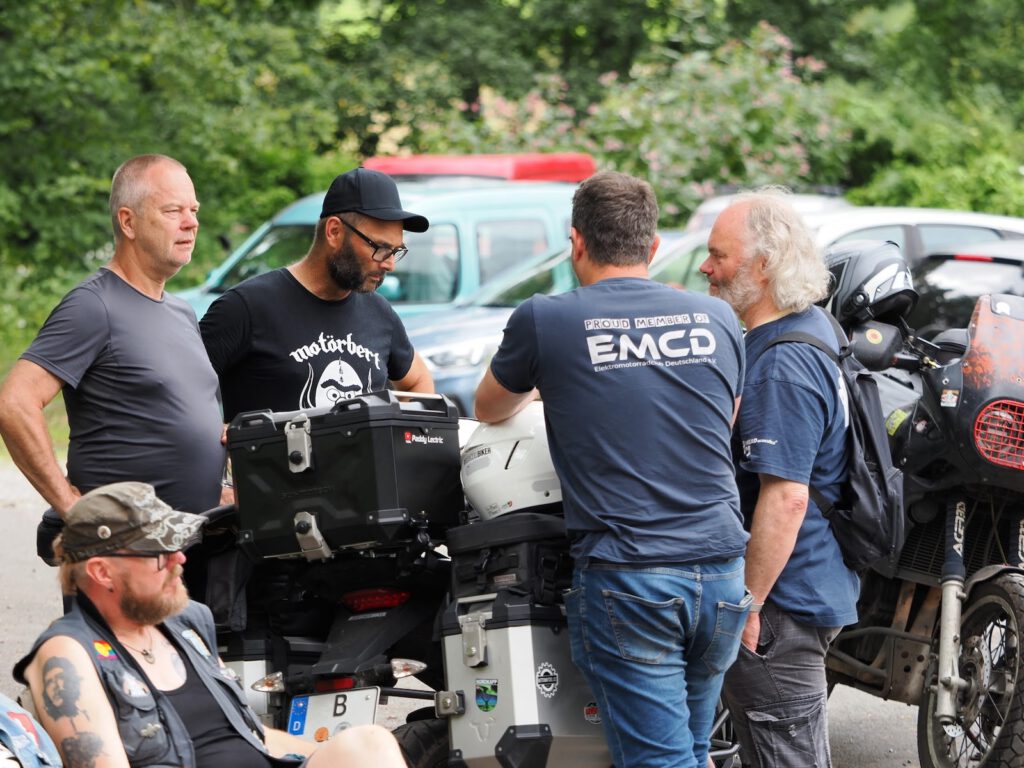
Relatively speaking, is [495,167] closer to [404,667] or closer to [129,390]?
[129,390]

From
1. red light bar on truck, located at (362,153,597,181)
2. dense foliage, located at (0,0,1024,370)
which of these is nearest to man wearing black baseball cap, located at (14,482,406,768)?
red light bar on truck, located at (362,153,597,181)

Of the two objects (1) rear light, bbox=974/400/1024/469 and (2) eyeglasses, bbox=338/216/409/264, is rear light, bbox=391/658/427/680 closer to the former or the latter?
(2) eyeglasses, bbox=338/216/409/264

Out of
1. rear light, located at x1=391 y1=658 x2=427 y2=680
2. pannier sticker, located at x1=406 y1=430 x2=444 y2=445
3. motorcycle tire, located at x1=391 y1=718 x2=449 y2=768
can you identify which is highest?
pannier sticker, located at x1=406 y1=430 x2=444 y2=445

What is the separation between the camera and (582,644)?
397cm

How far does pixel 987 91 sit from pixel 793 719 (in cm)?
2070

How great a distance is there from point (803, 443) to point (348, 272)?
1499mm

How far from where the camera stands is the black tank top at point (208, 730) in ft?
12.6

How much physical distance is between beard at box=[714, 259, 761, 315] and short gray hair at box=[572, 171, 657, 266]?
53 centimetres

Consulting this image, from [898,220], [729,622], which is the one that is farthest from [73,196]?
[729,622]

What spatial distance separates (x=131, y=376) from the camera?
4582mm

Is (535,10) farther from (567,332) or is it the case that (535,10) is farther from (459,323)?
(567,332)

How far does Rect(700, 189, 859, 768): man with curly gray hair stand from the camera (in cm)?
433

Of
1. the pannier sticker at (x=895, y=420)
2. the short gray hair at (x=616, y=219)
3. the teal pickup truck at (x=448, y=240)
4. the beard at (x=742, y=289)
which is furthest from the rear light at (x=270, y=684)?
the teal pickup truck at (x=448, y=240)

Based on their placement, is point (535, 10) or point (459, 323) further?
point (535, 10)
